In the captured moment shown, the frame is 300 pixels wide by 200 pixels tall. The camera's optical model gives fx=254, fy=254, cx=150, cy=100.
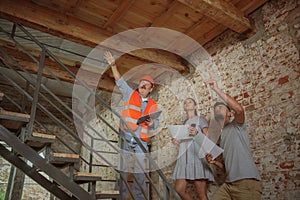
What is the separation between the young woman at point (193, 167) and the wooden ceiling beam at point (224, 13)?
1405 millimetres

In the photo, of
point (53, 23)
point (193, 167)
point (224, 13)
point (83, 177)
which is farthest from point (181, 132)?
point (53, 23)

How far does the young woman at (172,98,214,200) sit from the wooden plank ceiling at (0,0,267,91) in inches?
57.2

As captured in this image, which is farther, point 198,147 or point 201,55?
point 201,55

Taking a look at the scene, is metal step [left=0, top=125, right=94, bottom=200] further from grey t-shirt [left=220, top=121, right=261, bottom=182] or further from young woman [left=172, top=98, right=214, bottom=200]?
grey t-shirt [left=220, top=121, right=261, bottom=182]

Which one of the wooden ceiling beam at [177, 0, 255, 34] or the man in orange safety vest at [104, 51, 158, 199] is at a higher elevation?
the wooden ceiling beam at [177, 0, 255, 34]

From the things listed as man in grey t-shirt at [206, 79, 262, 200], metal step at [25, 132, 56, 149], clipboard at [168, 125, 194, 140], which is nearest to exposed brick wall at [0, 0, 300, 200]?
man in grey t-shirt at [206, 79, 262, 200]

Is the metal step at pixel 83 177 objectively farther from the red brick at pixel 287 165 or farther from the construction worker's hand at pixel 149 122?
the red brick at pixel 287 165

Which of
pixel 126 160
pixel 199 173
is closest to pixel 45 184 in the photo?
pixel 126 160

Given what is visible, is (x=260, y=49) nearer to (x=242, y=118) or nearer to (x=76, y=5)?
(x=242, y=118)

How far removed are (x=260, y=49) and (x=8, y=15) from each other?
3.58 m

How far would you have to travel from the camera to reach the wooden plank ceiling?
347 cm

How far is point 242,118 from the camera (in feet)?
9.60

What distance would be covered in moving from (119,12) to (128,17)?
0.59 feet

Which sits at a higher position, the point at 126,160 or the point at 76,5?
the point at 76,5
